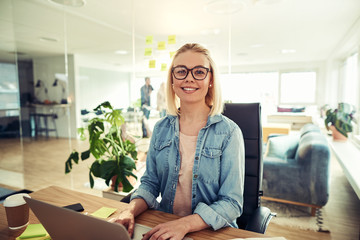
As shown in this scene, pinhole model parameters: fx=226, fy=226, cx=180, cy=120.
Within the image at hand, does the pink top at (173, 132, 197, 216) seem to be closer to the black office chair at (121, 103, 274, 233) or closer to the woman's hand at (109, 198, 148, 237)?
the woman's hand at (109, 198, 148, 237)

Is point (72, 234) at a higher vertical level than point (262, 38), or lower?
lower

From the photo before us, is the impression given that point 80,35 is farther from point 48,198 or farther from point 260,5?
point 48,198

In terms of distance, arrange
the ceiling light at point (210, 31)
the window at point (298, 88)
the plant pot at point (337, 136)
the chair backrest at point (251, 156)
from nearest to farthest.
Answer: the chair backrest at point (251, 156) < the plant pot at point (337, 136) < the ceiling light at point (210, 31) < the window at point (298, 88)

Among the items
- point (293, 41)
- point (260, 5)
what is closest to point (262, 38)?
point (293, 41)

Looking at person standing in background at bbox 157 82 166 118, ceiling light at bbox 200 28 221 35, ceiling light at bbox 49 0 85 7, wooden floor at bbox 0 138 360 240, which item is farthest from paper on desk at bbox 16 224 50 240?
ceiling light at bbox 200 28 221 35

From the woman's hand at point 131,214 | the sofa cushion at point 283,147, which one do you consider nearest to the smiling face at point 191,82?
the woman's hand at point 131,214

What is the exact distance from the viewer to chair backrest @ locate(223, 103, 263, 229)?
3.73 feet

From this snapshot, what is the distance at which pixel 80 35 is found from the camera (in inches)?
162

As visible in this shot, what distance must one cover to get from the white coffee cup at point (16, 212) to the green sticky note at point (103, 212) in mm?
220

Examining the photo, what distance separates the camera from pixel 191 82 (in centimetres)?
98

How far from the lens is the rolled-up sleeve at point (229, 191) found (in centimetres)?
76

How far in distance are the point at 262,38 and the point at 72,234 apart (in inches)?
190

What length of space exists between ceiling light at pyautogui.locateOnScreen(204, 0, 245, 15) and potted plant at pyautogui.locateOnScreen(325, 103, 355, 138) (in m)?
1.89

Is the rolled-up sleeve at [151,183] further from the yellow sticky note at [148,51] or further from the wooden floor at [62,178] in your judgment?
the yellow sticky note at [148,51]
